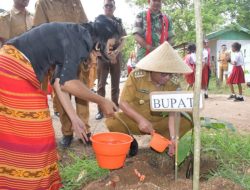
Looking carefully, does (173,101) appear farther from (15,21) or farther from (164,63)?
(15,21)

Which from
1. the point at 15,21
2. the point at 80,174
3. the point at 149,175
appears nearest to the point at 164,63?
the point at 149,175

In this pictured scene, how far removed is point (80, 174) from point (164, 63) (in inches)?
46.3

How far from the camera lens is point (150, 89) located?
150 inches

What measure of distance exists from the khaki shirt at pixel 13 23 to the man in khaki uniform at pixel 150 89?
69.5 inches

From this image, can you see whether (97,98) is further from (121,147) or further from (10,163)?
(10,163)

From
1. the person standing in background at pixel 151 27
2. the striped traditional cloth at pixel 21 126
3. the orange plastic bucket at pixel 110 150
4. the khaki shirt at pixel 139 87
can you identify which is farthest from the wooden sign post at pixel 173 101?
the person standing in background at pixel 151 27

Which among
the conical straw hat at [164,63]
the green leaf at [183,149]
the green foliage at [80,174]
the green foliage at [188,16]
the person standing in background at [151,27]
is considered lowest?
the green foliage at [80,174]

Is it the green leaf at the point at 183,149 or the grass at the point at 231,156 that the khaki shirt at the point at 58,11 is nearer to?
the grass at the point at 231,156

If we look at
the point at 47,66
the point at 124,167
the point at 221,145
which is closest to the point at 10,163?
the point at 47,66

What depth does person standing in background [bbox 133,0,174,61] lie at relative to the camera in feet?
16.6

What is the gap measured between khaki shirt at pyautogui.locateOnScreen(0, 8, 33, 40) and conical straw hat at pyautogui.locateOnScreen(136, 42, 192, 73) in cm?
204

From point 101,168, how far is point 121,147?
0.48 metres

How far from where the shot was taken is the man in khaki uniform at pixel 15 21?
472cm

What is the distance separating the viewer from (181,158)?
2.93 m
